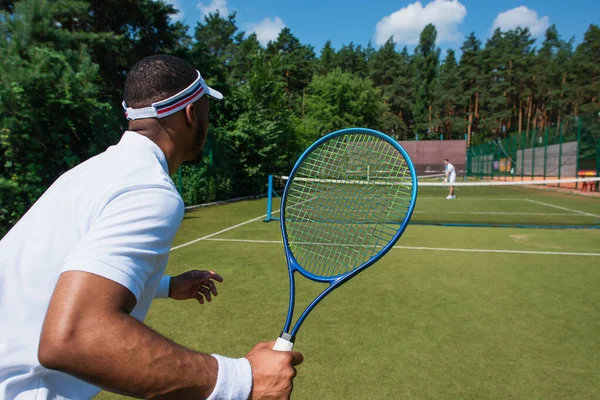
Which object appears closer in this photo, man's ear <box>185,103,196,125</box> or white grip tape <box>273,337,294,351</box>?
man's ear <box>185,103,196,125</box>

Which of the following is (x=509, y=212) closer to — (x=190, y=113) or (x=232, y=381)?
(x=190, y=113)

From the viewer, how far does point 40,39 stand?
960 cm

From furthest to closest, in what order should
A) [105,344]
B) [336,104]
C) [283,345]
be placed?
1. [336,104]
2. [283,345]
3. [105,344]

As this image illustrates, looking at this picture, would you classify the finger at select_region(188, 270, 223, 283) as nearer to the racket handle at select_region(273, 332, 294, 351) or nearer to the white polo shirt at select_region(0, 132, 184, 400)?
the racket handle at select_region(273, 332, 294, 351)

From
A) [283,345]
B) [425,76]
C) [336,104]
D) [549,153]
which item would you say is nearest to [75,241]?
[283,345]

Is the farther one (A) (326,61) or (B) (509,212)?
(A) (326,61)

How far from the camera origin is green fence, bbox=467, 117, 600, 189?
21984 millimetres

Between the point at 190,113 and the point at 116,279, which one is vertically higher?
the point at 190,113

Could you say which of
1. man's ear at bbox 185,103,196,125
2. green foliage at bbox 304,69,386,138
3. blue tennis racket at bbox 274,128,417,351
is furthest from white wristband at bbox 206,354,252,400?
green foliage at bbox 304,69,386,138

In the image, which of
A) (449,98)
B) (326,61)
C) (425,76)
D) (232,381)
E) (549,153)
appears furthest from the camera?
(425,76)

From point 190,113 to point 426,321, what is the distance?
12.4 ft

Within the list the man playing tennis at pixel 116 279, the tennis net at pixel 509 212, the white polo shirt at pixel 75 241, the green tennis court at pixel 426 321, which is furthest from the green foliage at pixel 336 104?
the white polo shirt at pixel 75 241

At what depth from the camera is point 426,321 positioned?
4457 millimetres

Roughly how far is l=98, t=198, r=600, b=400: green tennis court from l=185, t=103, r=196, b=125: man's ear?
7.82 ft
